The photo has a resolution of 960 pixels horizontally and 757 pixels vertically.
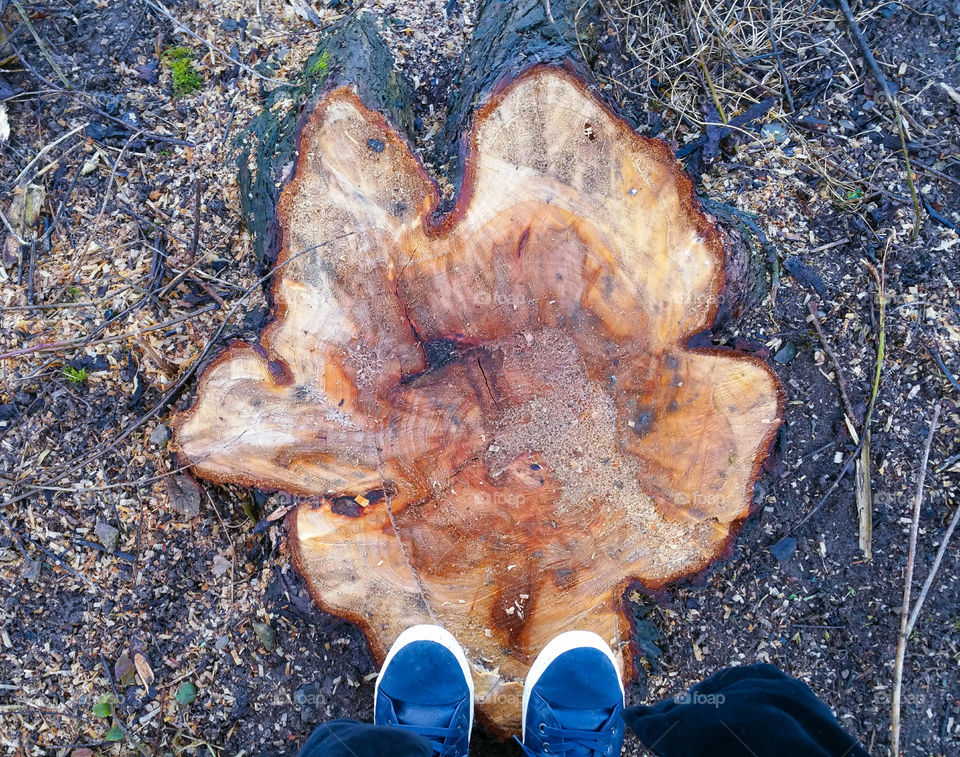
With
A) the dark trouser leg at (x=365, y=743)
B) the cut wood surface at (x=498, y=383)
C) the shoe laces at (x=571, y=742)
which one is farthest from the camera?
the shoe laces at (x=571, y=742)

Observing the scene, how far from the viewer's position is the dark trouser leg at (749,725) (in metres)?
1.35

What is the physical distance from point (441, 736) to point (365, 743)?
1.12ft

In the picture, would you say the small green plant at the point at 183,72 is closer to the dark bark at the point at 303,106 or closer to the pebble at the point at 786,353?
the dark bark at the point at 303,106

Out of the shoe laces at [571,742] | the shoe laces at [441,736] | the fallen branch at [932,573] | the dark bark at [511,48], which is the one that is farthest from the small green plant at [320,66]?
the fallen branch at [932,573]

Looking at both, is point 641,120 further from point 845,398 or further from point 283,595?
point 283,595

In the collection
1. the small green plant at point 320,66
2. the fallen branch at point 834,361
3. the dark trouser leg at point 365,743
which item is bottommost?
the dark trouser leg at point 365,743

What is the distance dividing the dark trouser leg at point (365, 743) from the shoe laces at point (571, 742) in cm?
35

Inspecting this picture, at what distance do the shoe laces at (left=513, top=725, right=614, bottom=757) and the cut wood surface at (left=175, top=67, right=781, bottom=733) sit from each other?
309mm

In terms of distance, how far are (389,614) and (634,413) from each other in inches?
34.9

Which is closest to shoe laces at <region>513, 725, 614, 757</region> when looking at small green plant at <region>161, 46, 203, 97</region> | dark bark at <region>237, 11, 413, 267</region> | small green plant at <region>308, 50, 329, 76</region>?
dark bark at <region>237, 11, 413, 267</region>

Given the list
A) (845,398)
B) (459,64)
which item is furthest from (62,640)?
(845,398)

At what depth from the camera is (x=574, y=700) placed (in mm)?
1783

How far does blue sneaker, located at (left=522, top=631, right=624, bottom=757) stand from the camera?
5.62ft

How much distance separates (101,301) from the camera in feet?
6.84
